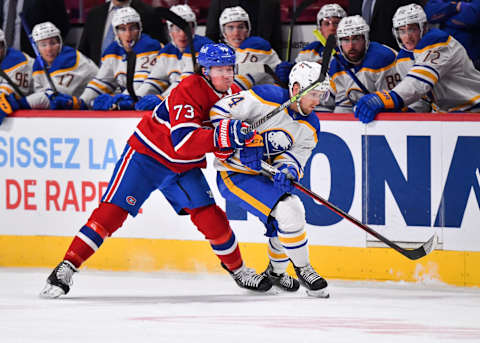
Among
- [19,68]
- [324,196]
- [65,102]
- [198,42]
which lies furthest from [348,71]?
[19,68]

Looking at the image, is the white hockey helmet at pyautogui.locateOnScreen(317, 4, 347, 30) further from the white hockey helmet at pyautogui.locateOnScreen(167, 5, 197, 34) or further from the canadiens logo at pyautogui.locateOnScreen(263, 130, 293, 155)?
the canadiens logo at pyautogui.locateOnScreen(263, 130, 293, 155)

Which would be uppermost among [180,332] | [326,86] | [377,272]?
[326,86]

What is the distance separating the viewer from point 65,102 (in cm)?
547

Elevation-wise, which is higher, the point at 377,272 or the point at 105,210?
the point at 105,210

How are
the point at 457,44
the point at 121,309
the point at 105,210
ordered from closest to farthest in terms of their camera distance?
the point at 121,309 → the point at 105,210 → the point at 457,44

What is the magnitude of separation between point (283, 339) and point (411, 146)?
173 centimetres

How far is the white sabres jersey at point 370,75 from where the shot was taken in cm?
523

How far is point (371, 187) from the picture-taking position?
187 inches

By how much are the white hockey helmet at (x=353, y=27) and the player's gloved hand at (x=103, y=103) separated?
1.31m

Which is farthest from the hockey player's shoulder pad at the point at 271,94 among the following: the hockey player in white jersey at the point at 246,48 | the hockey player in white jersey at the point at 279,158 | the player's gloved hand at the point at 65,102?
the player's gloved hand at the point at 65,102

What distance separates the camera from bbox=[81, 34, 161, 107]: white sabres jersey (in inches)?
229

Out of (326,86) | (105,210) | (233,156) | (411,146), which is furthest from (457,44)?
(105,210)

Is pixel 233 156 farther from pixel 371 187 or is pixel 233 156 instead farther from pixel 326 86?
pixel 371 187

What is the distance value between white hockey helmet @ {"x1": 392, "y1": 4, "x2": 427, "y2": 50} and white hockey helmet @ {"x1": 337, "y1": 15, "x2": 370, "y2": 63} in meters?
0.16
